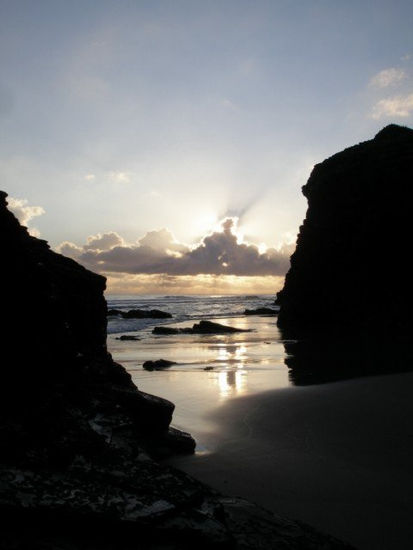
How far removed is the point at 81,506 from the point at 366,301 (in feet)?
72.6

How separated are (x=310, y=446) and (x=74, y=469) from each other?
10.7 feet

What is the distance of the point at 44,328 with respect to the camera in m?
3.83

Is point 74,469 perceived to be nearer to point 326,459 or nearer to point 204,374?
point 326,459

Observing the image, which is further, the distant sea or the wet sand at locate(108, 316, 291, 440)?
the distant sea

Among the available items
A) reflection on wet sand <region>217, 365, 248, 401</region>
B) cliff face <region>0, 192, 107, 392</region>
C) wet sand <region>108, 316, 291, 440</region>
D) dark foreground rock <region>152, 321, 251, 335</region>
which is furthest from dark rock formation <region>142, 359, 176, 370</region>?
dark foreground rock <region>152, 321, 251, 335</region>

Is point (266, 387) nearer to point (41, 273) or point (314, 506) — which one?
point (314, 506)

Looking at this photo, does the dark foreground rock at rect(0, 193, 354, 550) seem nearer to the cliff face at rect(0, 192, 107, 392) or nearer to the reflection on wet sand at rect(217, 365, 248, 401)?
the cliff face at rect(0, 192, 107, 392)

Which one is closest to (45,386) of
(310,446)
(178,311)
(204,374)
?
(310,446)

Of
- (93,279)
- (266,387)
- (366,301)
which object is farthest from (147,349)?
(366,301)

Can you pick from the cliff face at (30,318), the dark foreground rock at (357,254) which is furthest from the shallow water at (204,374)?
the dark foreground rock at (357,254)

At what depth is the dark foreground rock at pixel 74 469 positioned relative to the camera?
85.4 inches

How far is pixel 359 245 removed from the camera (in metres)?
23.3

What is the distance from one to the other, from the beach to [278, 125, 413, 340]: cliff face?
11274 millimetres

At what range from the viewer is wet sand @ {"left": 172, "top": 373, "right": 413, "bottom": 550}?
10.9ft
